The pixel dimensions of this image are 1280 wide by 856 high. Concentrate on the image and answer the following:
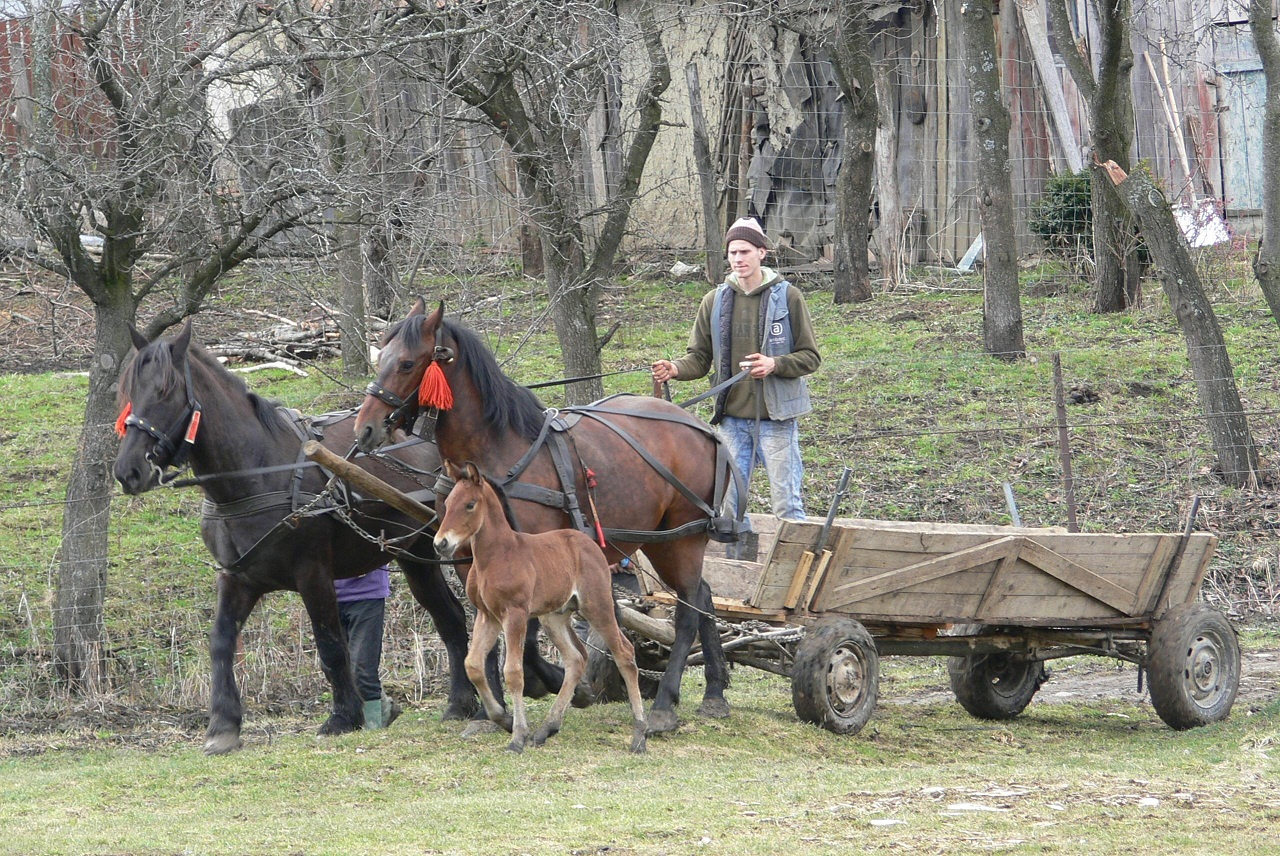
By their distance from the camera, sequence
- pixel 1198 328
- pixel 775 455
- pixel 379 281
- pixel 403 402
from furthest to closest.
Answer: pixel 379 281 → pixel 1198 328 → pixel 775 455 → pixel 403 402

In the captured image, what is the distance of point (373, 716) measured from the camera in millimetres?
7695

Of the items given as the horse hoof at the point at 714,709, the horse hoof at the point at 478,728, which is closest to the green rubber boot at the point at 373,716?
the horse hoof at the point at 478,728

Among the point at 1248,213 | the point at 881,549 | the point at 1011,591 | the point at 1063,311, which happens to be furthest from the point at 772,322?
the point at 1248,213

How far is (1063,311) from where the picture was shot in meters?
16.3

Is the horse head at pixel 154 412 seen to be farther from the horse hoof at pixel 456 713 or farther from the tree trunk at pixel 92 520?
the tree trunk at pixel 92 520

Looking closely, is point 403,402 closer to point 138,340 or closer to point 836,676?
point 138,340

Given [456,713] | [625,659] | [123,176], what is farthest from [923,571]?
[123,176]

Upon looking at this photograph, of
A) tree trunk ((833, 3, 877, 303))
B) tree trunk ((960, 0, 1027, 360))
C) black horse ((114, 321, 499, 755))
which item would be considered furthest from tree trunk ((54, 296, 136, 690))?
tree trunk ((833, 3, 877, 303))

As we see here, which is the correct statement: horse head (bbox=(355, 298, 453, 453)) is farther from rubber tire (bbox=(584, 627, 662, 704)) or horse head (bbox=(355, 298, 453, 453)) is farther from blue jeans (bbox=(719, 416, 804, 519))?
blue jeans (bbox=(719, 416, 804, 519))

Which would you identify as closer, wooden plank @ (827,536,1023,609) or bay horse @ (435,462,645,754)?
bay horse @ (435,462,645,754)

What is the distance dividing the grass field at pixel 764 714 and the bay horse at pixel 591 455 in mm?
663

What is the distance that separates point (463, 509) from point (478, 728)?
1.38 m

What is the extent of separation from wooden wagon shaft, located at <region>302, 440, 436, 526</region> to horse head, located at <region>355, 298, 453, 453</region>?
16cm

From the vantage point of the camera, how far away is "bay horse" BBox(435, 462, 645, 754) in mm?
6031
